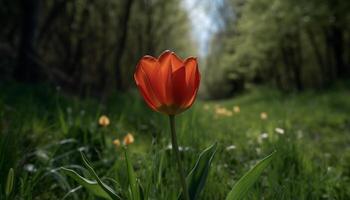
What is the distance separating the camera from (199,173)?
1191mm

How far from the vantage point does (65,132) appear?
2.37 meters

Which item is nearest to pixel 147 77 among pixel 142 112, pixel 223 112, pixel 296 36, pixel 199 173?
pixel 199 173

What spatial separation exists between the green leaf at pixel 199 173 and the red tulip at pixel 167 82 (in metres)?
0.20

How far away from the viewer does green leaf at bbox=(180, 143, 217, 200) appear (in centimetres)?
117

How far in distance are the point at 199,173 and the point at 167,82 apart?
31cm

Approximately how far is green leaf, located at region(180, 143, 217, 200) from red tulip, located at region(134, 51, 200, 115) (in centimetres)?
20

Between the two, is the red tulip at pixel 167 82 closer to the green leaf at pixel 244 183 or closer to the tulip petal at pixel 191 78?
the tulip petal at pixel 191 78

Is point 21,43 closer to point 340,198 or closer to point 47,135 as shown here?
point 47,135

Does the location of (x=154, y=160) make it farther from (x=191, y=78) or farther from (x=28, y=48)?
(x=28, y=48)

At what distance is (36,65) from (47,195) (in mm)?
5293

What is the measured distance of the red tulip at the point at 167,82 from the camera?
1050mm

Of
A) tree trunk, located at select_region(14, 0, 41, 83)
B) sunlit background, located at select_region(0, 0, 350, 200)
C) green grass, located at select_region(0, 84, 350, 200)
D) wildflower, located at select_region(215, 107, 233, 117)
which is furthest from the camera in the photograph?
tree trunk, located at select_region(14, 0, 41, 83)

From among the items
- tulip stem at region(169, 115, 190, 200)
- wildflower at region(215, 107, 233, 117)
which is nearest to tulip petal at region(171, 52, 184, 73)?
tulip stem at region(169, 115, 190, 200)

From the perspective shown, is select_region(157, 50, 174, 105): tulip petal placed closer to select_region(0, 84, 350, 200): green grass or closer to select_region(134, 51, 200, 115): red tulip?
select_region(134, 51, 200, 115): red tulip
